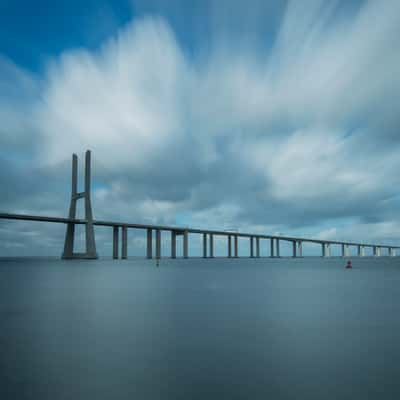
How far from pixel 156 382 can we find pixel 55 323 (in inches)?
187

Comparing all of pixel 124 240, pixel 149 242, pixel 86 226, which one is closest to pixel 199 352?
pixel 86 226

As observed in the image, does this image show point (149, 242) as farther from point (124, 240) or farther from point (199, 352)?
point (199, 352)

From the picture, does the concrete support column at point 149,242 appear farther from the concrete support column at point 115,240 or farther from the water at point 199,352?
the water at point 199,352

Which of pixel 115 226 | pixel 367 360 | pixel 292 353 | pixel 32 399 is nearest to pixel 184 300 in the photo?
pixel 292 353

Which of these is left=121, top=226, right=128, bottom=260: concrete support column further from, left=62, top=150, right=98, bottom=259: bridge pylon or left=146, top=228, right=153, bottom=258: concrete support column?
left=62, top=150, right=98, bottom=259: bridge pylon

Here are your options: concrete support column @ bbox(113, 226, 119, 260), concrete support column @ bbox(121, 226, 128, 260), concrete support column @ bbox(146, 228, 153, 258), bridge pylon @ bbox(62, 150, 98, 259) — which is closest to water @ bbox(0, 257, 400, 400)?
bridge pylon @ bbox(62, 150, 98, 259)

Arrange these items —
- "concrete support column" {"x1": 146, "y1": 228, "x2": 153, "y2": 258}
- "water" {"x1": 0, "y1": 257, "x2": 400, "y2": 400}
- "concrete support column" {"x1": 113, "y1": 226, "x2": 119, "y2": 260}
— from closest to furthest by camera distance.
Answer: "water" {"x1": 0, "y1": 257, "x2": 400, "y2": 400} → "concrete support column" {"x1": 113, "y1": 226, "x2": 119, "y2": 260} → "concrete support column" {"x1": 146, "y1": 228, "x2": 153, "y2": 258}

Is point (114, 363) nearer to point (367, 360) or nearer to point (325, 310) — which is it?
point (367, 360)

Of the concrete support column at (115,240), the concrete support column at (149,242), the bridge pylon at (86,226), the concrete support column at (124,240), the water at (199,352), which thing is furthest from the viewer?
Answer: the concrete support column at (149,242)

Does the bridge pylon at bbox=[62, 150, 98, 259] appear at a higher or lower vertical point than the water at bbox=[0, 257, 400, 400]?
higher

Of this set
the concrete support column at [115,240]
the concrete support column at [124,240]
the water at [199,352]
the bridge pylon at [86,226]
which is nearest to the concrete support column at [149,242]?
the concrete support column at [124,240]

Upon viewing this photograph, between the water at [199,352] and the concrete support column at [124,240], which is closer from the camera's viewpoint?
the water at [199,352]

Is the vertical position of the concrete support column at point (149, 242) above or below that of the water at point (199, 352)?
above

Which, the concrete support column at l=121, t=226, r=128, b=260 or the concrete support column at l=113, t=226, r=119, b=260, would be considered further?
the concrete support column at l=113, t=226, r=119, b=260
